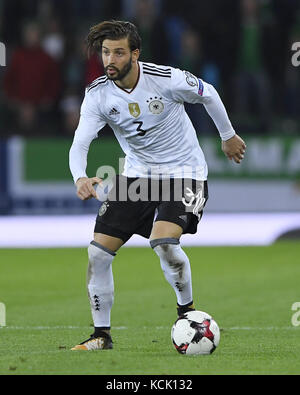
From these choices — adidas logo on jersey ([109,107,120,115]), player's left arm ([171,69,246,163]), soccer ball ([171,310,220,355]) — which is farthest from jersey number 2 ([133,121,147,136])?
soccer ball ([171,310,220,355])

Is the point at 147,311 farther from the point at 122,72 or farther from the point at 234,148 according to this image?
the point at 122,72

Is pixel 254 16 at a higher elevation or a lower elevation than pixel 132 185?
higher

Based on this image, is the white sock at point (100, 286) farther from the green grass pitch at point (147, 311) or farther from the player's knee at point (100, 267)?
the green grass pitch at point (147, 311)

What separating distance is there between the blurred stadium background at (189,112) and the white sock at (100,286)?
8466 millimetres

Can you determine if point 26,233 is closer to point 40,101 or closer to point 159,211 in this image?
point 40,101

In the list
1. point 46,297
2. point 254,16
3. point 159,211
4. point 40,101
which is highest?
point 254,16

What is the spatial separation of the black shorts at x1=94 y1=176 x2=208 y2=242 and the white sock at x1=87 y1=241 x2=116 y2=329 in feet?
0.66

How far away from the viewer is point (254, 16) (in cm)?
1780

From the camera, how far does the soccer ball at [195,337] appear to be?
7.19 metres

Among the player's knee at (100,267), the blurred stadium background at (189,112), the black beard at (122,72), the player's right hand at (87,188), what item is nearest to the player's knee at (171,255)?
the player's knee at (100,267)

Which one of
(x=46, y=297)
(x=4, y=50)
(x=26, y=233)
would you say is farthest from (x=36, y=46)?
(x=46, y=297)

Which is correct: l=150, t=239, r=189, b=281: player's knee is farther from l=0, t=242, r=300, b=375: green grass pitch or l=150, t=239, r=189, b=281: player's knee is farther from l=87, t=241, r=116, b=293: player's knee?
l=0, t=242, r=300, b=375: green grass pitch

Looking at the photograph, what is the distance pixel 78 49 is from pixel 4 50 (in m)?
1.18
